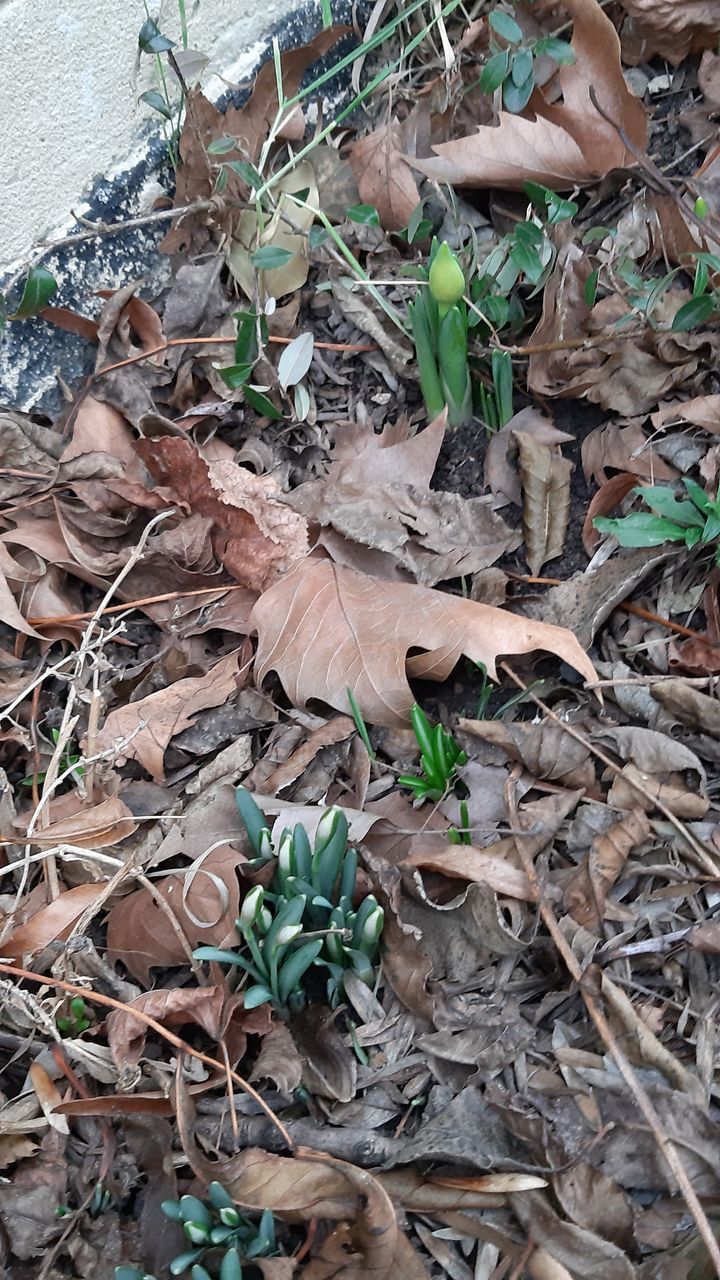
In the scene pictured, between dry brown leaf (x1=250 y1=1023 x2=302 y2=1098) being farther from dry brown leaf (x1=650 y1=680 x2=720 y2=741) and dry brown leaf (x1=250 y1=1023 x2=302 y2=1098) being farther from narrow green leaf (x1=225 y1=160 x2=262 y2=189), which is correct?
narrow green leaf (x1=225 y1=160 x2=262 y2=189)

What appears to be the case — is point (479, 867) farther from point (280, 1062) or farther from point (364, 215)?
point (364, 215)

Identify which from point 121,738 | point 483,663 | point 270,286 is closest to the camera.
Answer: point 483,663

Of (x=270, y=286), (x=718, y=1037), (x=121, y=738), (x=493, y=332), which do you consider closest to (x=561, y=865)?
(x=718, y=1037)

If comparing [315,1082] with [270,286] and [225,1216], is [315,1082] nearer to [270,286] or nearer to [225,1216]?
[225,1216]

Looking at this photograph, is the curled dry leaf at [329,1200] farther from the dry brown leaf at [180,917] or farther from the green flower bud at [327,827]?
the green flower bud at [327,827]

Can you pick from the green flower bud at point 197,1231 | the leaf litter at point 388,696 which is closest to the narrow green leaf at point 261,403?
the leaf litter at point 388,696

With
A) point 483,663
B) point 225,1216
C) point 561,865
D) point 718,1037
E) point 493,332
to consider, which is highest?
point 493,332
